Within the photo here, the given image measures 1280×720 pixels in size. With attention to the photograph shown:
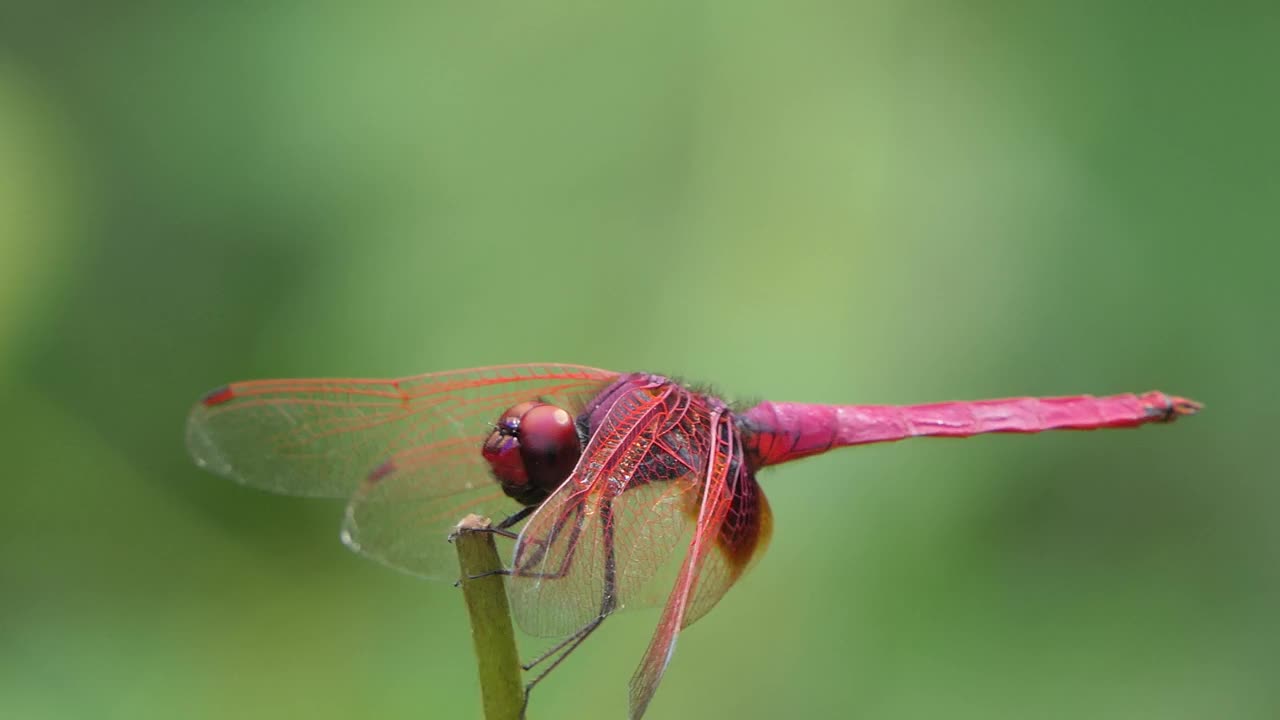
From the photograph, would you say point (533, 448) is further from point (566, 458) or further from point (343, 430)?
point (343, 430)

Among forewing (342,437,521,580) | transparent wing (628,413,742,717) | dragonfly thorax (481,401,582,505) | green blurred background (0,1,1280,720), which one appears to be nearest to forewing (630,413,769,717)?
transparent wing (628,413,742,717)

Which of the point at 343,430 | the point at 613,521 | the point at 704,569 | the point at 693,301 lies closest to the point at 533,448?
the point at 613,521

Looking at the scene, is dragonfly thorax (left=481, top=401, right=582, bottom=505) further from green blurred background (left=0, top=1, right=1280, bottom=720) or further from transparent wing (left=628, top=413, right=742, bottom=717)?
green blurred background (left=0, top=1, right=1280, bottom=720)

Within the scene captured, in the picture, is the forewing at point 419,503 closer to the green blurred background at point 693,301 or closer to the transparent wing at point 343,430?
the transparent wing at point 343,430

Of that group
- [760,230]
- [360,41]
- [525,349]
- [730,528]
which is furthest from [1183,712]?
[360,41]

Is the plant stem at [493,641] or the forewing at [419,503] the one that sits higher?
the plant stem at [493,641]

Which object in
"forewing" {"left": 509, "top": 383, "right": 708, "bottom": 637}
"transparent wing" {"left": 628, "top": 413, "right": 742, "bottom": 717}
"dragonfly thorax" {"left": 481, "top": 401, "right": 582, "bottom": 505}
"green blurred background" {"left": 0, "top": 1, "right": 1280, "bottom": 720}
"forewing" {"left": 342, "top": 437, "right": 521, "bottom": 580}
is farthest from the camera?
"green blurred background" {"left": 0, "top": 1, "right": 1280, "bottom": 720}

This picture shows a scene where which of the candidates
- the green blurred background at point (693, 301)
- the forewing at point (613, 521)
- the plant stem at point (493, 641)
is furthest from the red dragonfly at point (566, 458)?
the green blurred background at point (693, 301)
